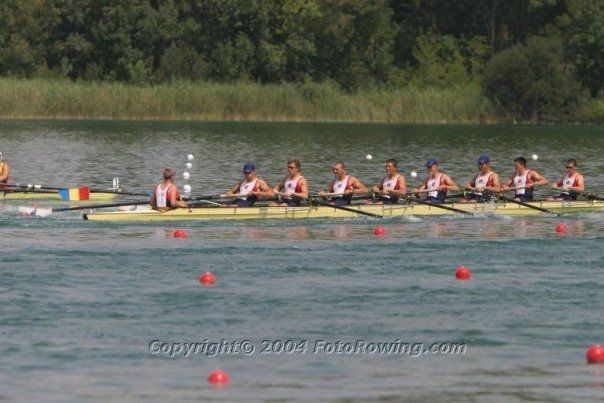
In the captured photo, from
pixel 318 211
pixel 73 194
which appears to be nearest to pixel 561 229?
pixel 318 211

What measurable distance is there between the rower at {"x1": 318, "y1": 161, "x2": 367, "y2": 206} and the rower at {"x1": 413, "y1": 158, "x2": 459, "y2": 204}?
1223 millimetres

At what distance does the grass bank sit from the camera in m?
60.8

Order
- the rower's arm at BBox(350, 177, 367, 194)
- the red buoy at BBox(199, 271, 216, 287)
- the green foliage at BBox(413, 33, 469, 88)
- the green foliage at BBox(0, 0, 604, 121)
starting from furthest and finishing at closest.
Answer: the green foliage at BBox(413, 33, 469, 88) < the green foliage at BBox(0, 0, 604, 121) < the rower's arm at BBox(350, 177, 367, 194) < the red buoy at BBox(199, 271, 216, 287)

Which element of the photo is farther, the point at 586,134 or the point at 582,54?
the point at 582,54

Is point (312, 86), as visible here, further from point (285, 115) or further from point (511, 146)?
point (511, 146)

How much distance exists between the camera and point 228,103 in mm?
62781

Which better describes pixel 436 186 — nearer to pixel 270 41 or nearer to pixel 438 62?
pixel 270 41

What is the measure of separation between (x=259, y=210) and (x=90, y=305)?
28.6 ft

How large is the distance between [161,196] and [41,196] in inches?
235

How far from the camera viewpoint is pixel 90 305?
16656 millimetres

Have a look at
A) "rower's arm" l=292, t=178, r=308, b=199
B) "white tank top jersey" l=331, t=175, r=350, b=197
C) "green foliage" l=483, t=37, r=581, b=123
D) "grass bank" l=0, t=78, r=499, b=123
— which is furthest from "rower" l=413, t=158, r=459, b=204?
"green foliage" l=483, t=37, r=581, b=123

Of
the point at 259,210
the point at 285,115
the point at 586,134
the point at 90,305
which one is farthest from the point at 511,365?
the point at 285,115

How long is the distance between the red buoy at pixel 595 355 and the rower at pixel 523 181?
12.9 meters

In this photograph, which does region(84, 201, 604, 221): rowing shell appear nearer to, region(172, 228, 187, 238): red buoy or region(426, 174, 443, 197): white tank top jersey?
region(426, 174, 443, 197): white tank top jersey
